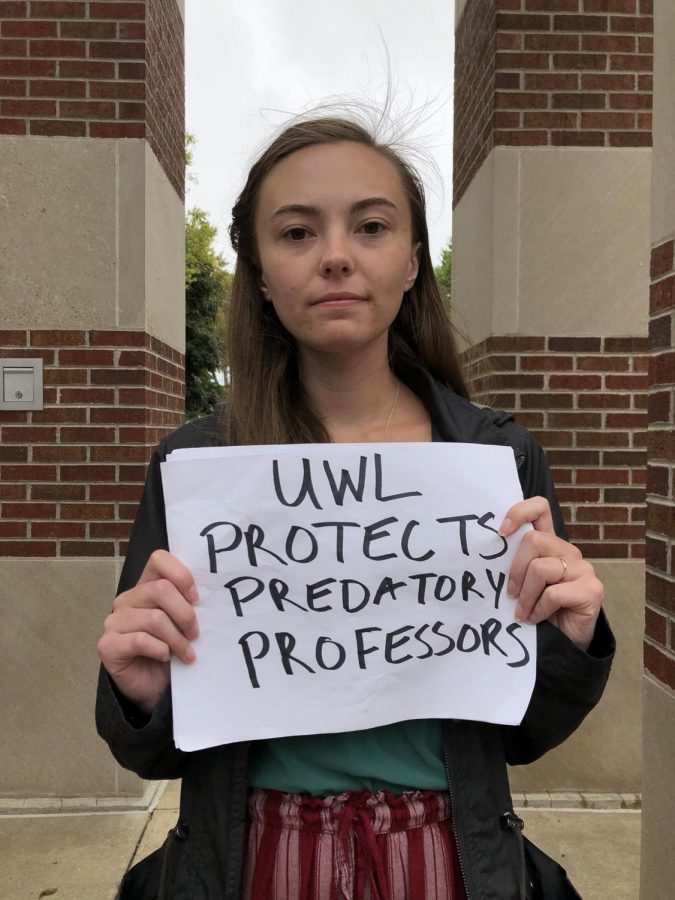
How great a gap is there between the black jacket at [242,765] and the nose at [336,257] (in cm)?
44

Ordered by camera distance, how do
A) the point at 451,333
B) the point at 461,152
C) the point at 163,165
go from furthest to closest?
1. the point at 461,152
2. the point at 163,165
3. the point at 451,333

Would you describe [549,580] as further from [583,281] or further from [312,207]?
[583,281]

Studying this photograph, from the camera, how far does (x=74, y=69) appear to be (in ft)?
13.3

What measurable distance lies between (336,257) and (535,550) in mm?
589

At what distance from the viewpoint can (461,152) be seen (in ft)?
17.1

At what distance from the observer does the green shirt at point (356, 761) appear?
1368mm

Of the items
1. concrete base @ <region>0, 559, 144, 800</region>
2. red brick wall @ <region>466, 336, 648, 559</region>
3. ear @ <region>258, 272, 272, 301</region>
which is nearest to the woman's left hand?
ear @ <region>258, 272, 272, 301</region>

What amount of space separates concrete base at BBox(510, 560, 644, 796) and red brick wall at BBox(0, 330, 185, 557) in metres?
2.44

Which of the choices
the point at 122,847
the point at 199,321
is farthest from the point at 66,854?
the point at 199,321

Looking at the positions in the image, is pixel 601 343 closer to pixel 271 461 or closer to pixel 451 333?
pixel 451 333

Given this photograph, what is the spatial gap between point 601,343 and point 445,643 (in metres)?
3.16

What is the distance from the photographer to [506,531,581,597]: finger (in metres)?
1.36

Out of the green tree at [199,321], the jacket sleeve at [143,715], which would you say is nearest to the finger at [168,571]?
the jacket sleeve at [143,715]

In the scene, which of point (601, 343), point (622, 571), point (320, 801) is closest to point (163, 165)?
point (601, 343)
